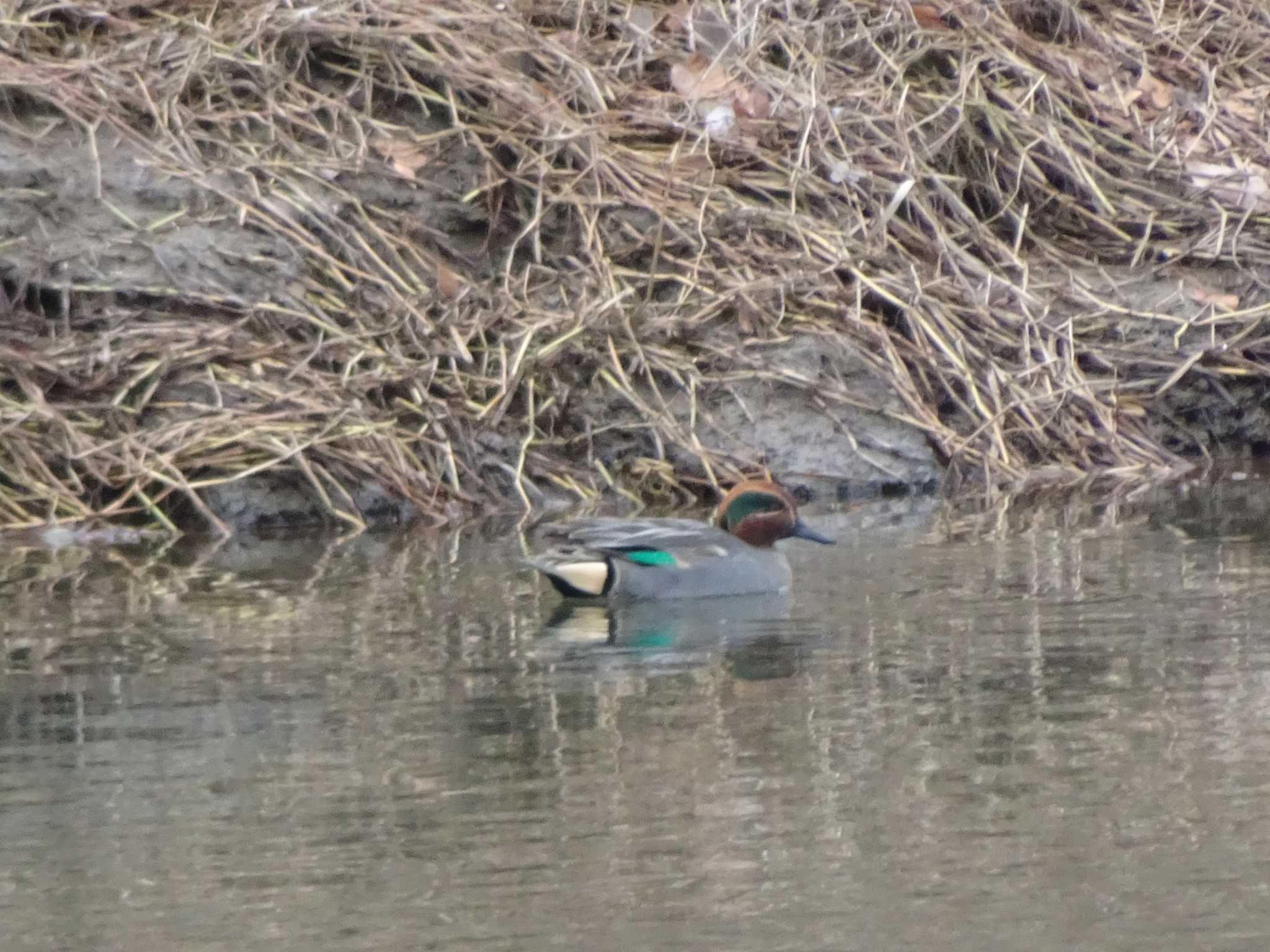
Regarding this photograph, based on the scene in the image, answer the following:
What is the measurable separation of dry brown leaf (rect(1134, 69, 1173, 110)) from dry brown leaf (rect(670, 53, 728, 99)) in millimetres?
2161

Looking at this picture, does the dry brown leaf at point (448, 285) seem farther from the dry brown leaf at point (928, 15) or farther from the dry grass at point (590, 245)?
the dry brown leaf at point (928, 15)

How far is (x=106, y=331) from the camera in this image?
9.40 meters

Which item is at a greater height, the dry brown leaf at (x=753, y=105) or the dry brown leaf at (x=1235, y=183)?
the dry brown leaf at (x=753, y=105)

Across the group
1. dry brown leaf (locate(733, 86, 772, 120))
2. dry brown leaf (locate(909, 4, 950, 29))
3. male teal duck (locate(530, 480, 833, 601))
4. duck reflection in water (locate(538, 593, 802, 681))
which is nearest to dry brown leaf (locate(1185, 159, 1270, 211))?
dry brown leaf (locate(909, 4, 950, 29))

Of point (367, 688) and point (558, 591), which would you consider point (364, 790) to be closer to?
point (367, 688)

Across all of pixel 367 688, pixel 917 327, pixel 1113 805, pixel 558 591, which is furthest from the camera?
pixel 917 327

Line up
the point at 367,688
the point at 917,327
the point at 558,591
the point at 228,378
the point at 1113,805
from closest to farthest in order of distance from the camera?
the point at 1113,805 < the point at 367,688 < the point at 558,591 < the point at 228,378 < the point at 917,327

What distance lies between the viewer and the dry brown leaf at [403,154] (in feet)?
33.1

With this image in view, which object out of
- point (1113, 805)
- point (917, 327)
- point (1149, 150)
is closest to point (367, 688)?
point (1113, 805)

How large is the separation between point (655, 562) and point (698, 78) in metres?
4.24

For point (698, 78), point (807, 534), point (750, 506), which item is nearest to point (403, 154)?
point (698, 78)

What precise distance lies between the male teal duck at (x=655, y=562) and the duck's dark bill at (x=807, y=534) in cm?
23

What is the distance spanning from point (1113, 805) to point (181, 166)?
6.25 m

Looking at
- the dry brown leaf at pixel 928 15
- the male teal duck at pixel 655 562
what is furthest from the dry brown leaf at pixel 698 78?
the male teal duck at pixel 655 562
